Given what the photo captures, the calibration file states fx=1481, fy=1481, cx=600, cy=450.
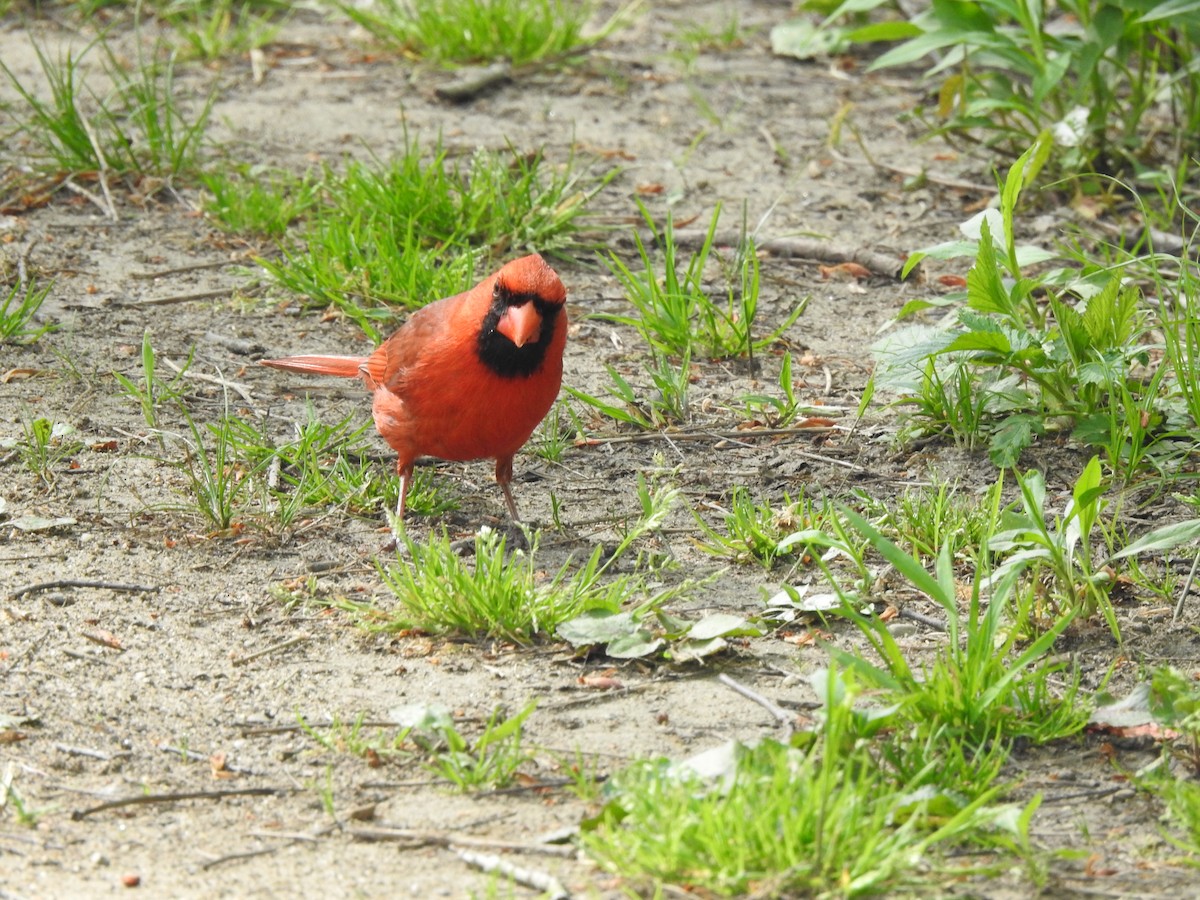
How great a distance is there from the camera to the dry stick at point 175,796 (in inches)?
106

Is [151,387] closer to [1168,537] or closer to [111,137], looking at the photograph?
[111,137]

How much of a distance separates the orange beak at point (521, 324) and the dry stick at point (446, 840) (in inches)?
56.1

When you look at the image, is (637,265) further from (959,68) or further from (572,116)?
(959,68)

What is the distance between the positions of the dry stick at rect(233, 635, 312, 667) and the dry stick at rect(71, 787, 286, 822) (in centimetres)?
51

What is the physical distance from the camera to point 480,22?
273 inches

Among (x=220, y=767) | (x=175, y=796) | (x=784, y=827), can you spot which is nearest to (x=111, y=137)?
(x=220, y=767)

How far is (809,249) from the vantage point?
5660mm

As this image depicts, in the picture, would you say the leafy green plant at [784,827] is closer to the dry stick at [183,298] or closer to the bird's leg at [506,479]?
the bird's leg at [506,479]

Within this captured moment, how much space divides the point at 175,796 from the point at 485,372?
58.1 inches

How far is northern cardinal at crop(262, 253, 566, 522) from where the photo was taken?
12.4 ft

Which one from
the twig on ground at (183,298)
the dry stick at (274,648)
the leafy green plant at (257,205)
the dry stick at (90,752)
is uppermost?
the leafy green plant at (257,205)

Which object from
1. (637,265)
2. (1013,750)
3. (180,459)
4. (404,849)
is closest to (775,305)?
(637,265)

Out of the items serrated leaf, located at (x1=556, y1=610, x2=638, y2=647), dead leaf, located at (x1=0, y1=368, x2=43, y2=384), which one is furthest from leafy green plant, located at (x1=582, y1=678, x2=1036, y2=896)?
dead leaf, located at (x1=0, y1=368, x2=43, y2=384)

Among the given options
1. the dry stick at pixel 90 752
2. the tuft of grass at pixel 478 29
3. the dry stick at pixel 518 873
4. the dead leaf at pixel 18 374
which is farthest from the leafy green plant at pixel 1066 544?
the tuft of grass at pixel 478 29
